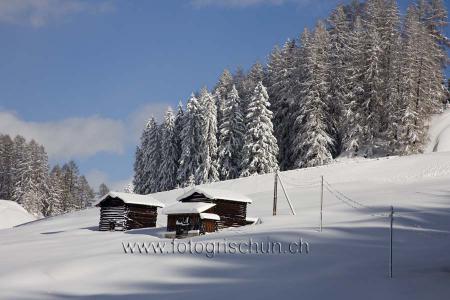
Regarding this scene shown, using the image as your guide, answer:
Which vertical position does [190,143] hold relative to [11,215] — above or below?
above

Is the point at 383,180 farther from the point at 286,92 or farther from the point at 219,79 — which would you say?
the point at 219,79

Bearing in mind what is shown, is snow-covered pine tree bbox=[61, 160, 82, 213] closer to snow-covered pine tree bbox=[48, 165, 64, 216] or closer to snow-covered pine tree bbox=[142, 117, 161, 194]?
snow-covered pine tree bbox=[48, 165, 64, 216]

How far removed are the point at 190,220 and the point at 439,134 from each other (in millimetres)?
37191

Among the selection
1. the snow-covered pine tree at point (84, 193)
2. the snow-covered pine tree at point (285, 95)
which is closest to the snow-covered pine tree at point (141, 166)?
the snow-covered pine tree at point (285, 95)

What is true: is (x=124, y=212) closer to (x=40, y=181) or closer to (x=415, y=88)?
(x=415, y=88)

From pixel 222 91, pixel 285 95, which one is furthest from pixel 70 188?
pixel 285 95

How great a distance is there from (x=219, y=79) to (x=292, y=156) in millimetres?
26746

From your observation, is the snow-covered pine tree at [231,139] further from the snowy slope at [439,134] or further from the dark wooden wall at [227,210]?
the dark wooden wall at [227,210]

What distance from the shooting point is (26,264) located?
2348 cm

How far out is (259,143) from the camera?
207 feet

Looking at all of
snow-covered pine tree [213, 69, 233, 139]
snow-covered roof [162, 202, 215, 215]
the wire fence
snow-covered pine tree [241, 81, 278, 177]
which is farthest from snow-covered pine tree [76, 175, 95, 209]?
snow-covered roof [162, 202, 215, 215]

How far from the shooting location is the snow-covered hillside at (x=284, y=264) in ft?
52.0

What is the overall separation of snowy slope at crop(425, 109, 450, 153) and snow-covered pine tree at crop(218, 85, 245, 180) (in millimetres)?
22815

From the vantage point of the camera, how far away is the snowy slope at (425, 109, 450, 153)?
5621 cm
